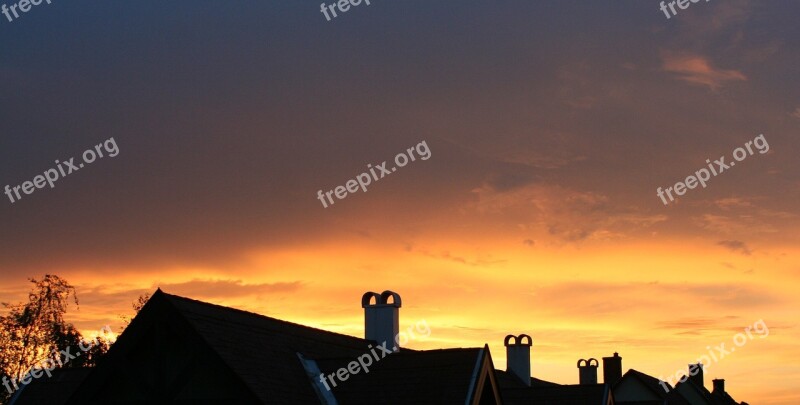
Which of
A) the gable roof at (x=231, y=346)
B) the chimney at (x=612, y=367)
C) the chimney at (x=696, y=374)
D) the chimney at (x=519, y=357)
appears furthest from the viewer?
the chimney at (x=696, y=374)

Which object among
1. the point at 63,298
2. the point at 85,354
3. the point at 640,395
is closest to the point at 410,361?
the point at 640,395

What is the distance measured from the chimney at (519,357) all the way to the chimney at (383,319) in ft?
43.9

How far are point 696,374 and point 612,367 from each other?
16.0m

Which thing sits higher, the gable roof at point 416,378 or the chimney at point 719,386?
the chimney at point 719,386

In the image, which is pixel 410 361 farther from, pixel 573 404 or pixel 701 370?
pixel 701 370

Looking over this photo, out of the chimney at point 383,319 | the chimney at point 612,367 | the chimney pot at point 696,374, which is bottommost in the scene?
the chimney at point 383,319

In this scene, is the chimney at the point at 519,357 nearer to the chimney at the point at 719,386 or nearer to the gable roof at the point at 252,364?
the gable roof at the point at 252,364

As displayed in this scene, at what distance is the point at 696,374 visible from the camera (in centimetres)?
7412

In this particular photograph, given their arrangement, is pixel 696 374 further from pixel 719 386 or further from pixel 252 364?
pixel 252 364

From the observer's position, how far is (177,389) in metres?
22.2

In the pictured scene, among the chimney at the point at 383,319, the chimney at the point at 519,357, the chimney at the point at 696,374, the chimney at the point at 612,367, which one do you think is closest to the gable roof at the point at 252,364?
the chimney at the point at 383,319

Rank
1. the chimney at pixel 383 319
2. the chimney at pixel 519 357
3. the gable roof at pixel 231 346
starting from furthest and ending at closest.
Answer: the chimney at pixel 519 357
the chimney at pixel 383 319
the gable roof at pixel 231 346

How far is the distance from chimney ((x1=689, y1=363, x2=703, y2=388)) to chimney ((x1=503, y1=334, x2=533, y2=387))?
3173cm

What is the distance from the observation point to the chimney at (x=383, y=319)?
3097 cm
